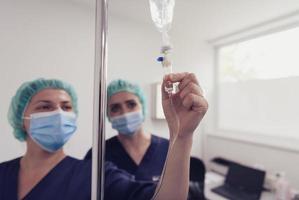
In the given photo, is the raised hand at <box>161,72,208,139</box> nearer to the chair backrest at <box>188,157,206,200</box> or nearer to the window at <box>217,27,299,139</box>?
the chair backrest at <box>188,157,206,200</box>

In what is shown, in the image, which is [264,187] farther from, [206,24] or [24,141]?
[24,141]

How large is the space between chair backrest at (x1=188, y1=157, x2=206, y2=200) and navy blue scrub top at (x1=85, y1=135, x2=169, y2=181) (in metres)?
0.34

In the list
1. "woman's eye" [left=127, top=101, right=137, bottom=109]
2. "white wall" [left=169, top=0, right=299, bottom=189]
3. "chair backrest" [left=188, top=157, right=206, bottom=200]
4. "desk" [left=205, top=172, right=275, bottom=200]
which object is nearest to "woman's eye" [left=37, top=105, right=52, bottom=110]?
"woman's eye" [left=127, top=101, right=137, bottom=109]

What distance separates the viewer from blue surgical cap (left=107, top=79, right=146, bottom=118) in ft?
2.88

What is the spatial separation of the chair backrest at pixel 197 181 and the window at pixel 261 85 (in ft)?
1.20

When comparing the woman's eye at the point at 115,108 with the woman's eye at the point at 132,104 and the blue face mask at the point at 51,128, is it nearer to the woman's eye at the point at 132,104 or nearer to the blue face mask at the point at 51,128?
the woman's eye at the point at 132,104

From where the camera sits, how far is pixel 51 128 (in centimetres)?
70

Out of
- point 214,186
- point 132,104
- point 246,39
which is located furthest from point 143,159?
point 246,39

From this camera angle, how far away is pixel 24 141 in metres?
0.68

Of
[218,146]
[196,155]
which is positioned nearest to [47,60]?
[196,155]

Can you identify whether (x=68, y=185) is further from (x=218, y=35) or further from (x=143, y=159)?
(x=218, y=35)

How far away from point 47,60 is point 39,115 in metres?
0.20

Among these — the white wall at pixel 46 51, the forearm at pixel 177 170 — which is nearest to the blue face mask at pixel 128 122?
the white wall at pixel 46 51

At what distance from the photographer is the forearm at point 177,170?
55 cm
